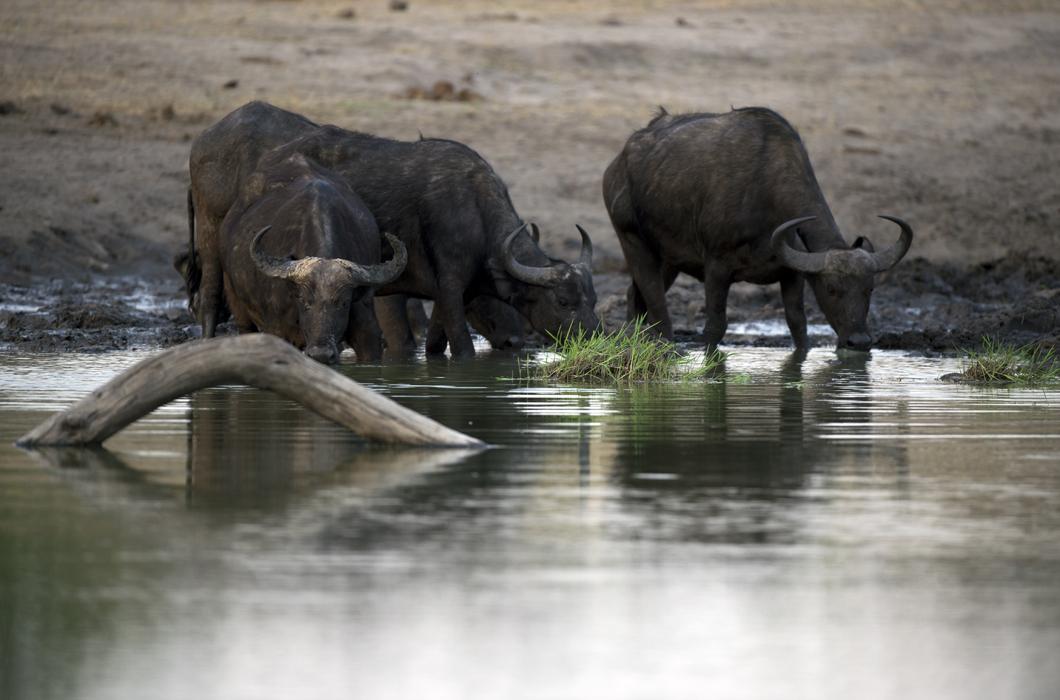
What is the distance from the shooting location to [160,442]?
9219mm

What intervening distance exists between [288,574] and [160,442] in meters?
3.43

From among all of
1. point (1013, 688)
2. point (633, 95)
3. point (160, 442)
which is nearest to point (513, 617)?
point (1013, 688)

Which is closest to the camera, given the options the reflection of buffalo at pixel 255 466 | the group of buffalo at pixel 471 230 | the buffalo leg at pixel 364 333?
the reflection of buffalo at pixel 255 466

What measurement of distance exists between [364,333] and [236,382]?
228 inches

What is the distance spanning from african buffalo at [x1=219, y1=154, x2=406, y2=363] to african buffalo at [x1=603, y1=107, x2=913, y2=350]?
3190 millimetres

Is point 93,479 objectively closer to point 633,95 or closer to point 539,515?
point 539,515

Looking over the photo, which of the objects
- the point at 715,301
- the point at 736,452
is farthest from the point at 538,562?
the point at 715,301

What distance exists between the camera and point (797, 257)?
53.3ft

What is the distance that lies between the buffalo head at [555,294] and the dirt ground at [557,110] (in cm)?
317

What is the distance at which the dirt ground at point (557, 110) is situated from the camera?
2120 centimetres

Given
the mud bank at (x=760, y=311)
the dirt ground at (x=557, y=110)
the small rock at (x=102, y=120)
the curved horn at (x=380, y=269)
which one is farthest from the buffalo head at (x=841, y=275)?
the small rock at (x=102, y=120)

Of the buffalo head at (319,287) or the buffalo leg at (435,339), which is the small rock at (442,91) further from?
the buffalo head at (319,287)

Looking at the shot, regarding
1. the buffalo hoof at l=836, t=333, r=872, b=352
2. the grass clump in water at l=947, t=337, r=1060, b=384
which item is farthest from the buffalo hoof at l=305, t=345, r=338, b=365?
the buffalo hoof at l=836, t=333, r=872, b=352

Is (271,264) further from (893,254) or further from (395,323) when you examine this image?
(893,254)
